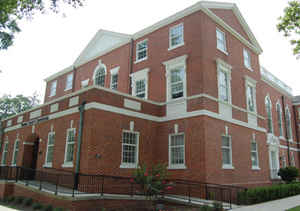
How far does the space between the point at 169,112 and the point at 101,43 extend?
11504 mm

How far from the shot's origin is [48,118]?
57.1 ft

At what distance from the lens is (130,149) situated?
50.4 ft

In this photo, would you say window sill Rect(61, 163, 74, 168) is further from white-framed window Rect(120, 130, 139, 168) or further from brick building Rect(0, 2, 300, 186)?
white-framed window Rect(120, 130, 139, 168)

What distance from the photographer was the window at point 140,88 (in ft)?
63.5

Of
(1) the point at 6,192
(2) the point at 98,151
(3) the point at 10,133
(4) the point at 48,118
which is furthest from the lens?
(3) the point at 10,133

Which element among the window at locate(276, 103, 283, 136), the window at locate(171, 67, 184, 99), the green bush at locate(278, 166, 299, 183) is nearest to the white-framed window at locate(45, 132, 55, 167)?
the window at locate(171, 67, 184, 99)

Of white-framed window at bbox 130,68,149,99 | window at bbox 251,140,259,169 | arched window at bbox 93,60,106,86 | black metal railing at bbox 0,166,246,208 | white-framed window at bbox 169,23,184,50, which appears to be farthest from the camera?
arched window at bbox 93,60,106,86

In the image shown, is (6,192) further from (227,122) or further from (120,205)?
(227,122)

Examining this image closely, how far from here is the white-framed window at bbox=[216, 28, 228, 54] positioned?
18156mm

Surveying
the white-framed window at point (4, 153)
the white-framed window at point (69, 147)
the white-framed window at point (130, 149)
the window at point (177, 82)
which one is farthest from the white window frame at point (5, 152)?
the window at point (177, 82)

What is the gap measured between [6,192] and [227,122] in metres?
13.8

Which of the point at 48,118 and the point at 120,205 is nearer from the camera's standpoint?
the point at 120,205

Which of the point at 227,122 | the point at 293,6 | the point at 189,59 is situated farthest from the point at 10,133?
the point at 293,6

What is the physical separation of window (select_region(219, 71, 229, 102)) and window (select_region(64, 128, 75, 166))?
31.9ft
